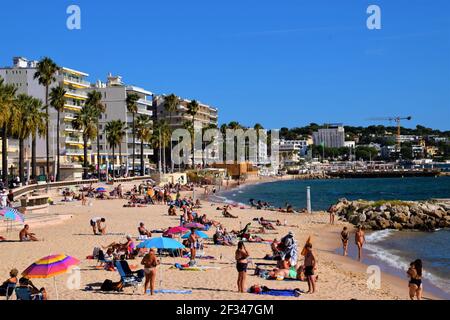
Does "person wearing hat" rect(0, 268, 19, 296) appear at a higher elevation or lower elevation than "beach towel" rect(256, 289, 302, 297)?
higher

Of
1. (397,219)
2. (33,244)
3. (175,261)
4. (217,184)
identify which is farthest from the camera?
(217,184)

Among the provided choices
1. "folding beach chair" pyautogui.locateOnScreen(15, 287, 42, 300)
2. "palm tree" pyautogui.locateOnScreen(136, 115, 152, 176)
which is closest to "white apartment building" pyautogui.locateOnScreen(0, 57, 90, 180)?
"palm tree" pyautogui.locateOnScreen(136, 115, 152, 176)

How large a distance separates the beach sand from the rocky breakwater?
388cm

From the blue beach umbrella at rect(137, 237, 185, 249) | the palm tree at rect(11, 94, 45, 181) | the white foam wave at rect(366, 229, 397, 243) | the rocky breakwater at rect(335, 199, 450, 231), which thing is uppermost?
the palm tree at rect(11, 94, 45, 181)

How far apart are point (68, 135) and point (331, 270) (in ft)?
233

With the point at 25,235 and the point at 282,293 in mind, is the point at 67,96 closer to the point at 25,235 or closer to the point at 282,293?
the point at 25,235

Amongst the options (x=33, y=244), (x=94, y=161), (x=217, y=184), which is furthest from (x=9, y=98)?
(x=217, y=184)

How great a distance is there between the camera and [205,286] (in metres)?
15.9

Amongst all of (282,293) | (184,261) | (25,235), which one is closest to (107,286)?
(282,293)

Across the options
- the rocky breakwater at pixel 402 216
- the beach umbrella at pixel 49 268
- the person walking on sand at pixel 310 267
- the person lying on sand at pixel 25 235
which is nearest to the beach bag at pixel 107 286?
the beach umbrella at pixel 49 268

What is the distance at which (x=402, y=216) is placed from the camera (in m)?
38.6

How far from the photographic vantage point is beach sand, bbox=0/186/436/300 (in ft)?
49.9

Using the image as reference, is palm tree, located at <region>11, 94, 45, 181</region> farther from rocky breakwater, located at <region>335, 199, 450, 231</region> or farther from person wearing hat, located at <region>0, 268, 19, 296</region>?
person wearing hat, located at <region>0, 268, 19, 296</region>

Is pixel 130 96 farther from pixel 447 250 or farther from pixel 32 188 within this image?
pixel 447 250
